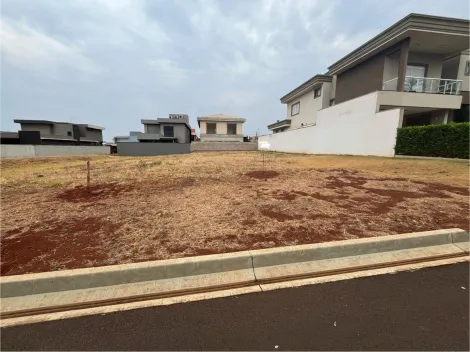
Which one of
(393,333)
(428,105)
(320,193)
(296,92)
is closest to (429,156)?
(428,105)

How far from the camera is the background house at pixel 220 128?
36188 millimetres

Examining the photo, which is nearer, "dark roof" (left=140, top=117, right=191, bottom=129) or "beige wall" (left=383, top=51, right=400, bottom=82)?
"beige wall" (left=383, top=51, right=400, bottom=82)

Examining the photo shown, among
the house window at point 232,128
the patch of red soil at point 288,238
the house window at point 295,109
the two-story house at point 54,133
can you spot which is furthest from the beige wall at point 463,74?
the two-story house at point 54,133

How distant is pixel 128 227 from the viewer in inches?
153

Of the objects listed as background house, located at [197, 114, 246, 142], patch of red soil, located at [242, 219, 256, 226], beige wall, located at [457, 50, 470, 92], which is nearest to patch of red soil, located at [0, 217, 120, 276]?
patch of red soil, located at [242, 219, 256, 226]

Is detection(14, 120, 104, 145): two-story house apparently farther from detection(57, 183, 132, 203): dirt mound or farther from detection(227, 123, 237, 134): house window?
detection(57, 183, 132, 203): dirt mound

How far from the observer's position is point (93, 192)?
251 inches

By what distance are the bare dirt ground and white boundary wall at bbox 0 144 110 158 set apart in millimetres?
22153

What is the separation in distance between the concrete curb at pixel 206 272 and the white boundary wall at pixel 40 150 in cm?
2921

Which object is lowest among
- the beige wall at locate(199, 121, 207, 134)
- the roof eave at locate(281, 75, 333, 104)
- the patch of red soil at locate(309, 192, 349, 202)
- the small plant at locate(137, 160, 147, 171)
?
the small plant at locate(137, 160, 147, 171)

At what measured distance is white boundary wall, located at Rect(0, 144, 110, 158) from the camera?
22.8 metres

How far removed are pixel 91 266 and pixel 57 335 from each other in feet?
2.94

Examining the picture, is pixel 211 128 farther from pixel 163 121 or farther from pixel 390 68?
pixel 390 68

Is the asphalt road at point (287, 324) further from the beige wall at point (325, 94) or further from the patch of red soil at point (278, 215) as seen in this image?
the beige wall at point (325, 94)
